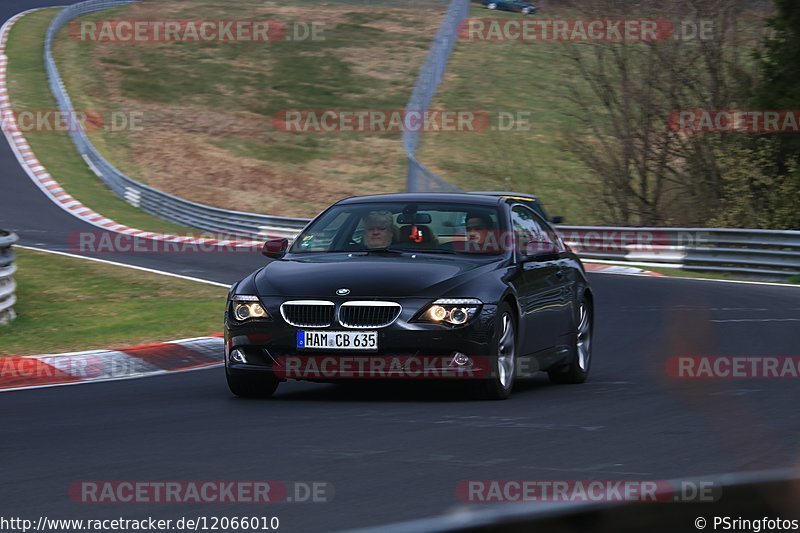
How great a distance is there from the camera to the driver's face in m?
10.1

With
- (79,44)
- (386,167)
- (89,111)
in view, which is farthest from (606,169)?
(79,44)

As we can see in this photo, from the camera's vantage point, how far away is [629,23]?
31.0 metres

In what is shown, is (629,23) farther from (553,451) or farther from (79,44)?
(79,44)

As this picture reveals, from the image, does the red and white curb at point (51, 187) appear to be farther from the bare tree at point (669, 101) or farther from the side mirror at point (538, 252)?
the side mirror at point (538, 252)

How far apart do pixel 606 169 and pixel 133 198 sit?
44.2 feet

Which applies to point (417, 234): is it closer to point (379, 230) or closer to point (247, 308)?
point (379, 230)

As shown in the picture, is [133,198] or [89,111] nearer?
[133,198]
